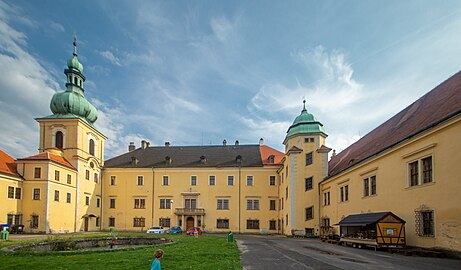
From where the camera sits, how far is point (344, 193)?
100.0 feet

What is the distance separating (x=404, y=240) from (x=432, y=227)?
2.11 meters

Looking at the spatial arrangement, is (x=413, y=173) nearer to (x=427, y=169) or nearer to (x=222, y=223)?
(x=427, y=169)

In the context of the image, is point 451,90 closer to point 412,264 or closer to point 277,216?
Answer: point 412,264

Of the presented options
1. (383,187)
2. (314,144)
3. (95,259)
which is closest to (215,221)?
(314,144)

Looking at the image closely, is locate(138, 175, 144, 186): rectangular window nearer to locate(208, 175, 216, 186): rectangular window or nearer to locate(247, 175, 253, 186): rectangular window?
locate(208, 175, 216, 186): rectangular window

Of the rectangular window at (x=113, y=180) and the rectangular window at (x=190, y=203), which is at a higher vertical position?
the rectangular window at (x=113, y=180)

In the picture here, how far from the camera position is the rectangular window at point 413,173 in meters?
19.3

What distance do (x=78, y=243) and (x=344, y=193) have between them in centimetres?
2101

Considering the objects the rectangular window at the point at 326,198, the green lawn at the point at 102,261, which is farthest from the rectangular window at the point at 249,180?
the green lawn at the point at 102,261

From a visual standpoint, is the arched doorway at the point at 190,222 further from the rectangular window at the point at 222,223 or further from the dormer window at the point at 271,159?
the dormer window at the point at 271,159

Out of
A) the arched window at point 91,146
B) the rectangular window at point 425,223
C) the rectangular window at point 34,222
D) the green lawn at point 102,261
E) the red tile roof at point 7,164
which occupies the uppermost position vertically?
the arched window at point 91,146

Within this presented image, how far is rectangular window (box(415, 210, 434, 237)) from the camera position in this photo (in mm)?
17394

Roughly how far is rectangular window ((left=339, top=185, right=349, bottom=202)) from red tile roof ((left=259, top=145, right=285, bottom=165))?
56.0 feet

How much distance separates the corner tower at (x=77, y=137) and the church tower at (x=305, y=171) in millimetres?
24990
